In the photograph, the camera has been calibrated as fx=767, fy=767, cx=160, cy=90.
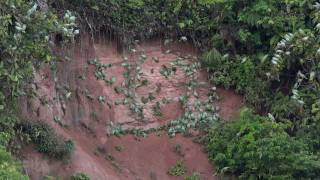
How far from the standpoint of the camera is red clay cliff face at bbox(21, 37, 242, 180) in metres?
11.5

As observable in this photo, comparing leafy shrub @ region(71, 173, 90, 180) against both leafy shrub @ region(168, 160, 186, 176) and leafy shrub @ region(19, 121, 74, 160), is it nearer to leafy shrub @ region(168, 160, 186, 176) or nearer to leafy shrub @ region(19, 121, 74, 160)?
leafy shrub @ region(19, 121, 74, 160)

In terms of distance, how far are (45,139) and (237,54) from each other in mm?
4451

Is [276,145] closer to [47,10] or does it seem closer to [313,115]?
[313,115]

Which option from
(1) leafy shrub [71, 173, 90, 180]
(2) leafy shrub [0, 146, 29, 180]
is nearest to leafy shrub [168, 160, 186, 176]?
(1) leafy shrub [71, 173, 90, 180]

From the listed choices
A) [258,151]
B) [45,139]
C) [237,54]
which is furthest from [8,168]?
[237,54]

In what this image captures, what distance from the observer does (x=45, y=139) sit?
10.8 m

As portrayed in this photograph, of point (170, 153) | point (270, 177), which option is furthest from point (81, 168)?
point (270, 177)

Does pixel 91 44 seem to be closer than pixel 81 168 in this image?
No

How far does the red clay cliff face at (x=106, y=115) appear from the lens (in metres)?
11.5

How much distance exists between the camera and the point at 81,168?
11164mm

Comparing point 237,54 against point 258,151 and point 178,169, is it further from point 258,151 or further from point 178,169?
point 258,151

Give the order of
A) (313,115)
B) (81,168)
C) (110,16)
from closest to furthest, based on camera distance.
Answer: (81,168)
(313,115)
(110,16)

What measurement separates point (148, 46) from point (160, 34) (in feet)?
1.08

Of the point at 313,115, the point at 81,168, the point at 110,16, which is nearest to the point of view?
the point at 81,168
